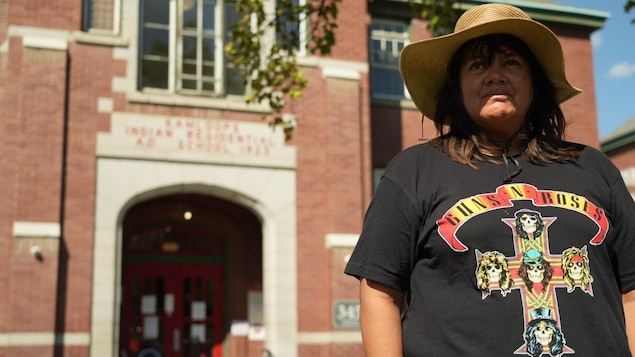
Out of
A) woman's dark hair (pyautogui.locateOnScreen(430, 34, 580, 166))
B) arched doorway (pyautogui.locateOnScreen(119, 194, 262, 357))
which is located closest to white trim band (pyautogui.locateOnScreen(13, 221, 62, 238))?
arched doorway (pyautogui.locateOnScreen(119, 194, 262, 357))

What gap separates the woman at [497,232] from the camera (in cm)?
203

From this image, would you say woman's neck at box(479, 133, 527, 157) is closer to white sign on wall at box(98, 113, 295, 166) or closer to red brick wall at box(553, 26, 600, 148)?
white sign on wall at box(98, 113, 295, 166)

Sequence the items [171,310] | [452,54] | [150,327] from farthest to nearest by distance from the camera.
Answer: [171,310]
[150,327]
[452,54]

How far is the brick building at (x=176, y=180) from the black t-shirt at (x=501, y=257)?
1099 cm

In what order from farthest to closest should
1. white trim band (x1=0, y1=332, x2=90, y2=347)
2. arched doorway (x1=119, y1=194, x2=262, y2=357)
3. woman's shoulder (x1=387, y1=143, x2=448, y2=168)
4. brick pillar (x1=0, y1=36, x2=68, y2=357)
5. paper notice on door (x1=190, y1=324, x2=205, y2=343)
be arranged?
paper notice on door (x1=190, y1=324, x2=205, y2=343)
arched doorway (x1=119, y1=194, x2=262, y2=357)
brick pillar (x1=0, y1=36, x2=68, y2=357)
white trim band (x1=0, y1=332, x2=90, y2=347)
woman's shoulder (x1=387, y1=143, x2=448, y2=168)

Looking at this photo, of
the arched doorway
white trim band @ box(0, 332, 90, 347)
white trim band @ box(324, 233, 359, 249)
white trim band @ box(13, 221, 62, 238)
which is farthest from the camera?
the arched doorway

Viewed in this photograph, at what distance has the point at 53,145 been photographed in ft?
41.5

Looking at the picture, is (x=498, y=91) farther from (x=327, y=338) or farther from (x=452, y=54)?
(x=327, y=338)

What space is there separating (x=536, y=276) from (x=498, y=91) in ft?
1.79

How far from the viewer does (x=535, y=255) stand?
2061mm

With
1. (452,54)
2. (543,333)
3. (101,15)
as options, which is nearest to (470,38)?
(452,54)

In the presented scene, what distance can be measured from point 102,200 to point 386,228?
11.3 meters

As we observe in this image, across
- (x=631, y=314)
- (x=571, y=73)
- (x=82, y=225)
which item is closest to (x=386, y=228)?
(x=631, y=314)

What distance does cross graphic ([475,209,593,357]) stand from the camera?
6.57 feet
